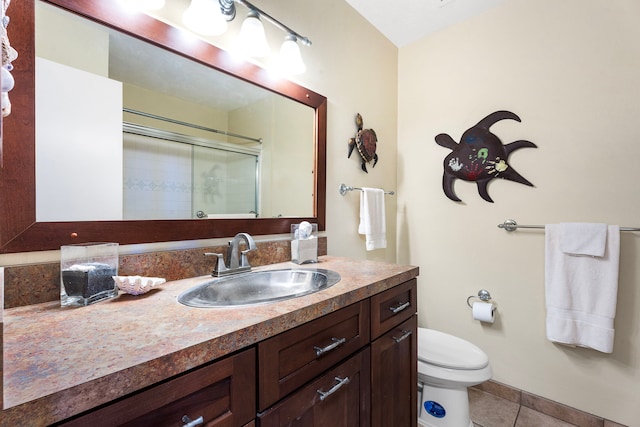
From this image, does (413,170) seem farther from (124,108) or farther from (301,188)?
(124,108)

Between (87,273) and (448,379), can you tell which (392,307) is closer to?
(448,379)

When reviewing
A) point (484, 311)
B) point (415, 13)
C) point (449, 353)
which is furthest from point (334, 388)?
point (415, 13)

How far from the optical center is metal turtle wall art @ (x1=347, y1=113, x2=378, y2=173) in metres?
1.80

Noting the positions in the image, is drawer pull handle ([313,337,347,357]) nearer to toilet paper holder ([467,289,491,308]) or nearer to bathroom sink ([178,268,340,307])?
bathroom sink ([178,268,340,307])

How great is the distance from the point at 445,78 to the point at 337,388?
6.65 ft

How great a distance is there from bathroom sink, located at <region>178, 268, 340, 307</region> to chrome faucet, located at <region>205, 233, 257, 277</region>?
0.03 metres

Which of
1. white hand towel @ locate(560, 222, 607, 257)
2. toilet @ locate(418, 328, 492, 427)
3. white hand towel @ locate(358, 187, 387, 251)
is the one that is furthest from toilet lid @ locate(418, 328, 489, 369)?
white hand towel @ locate(560, 222, 607, 257)

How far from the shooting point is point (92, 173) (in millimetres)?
888

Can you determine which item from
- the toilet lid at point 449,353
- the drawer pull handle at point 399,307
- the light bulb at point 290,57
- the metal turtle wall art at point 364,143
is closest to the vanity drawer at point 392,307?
the drawer pull handle at point 399,307

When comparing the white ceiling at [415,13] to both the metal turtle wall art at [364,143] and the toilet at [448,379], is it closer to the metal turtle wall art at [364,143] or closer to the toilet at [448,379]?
the metal turtle wall art at [364,143]

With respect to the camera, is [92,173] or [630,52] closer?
[92,173]

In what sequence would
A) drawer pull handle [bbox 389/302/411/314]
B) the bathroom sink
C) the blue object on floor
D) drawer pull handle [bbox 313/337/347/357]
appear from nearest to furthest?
drawer pull handle [bbox 313/337/347/357], the bathroom sink, drawer pull handle [bbox 389/302/411/314], the blue object on floor

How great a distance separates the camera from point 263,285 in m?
1.17

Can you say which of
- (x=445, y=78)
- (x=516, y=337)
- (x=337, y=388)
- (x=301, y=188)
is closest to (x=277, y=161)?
(x=301, y=188)
